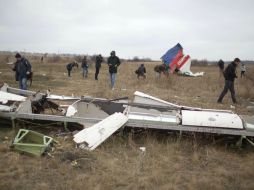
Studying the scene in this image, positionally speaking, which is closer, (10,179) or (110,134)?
(10,179)

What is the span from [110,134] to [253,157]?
288cm

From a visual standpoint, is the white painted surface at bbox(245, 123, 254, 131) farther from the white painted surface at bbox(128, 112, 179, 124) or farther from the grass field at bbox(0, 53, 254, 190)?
the white painted surface at bbox(128, 112, 179, 124)

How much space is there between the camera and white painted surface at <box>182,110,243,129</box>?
6259 millimetres

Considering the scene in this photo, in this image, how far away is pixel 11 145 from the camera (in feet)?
18.6

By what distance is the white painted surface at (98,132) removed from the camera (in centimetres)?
582

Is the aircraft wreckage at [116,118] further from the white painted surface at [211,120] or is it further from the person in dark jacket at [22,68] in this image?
the person in dark jacket at [22,68]

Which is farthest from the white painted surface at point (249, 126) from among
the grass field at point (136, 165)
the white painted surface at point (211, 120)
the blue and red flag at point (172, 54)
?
the blue and red flag at point (172, 54)

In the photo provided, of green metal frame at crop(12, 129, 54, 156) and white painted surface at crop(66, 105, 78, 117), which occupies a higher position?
white painted surface at crop(66, 105, 78, 117)

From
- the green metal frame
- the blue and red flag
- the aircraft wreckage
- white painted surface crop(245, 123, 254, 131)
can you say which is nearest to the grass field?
the green metal frame

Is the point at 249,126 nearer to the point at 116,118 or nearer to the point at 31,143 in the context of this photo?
the point at 116,118

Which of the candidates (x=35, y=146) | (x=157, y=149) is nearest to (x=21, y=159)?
(x=35, y=146)

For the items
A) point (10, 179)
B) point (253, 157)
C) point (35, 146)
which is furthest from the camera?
point (253, 157)

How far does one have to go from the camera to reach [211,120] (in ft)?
20.9

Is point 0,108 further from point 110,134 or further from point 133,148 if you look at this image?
point 133,148
